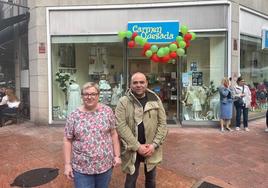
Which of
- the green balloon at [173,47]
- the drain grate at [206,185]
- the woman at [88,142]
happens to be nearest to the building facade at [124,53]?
the green balloon at [173,47]

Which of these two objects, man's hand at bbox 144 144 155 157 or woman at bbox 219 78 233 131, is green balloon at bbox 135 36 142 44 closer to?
woman at bbox 219 78 233 131

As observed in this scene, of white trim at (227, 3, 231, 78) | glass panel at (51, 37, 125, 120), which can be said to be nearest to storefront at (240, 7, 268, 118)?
white trim at (227, 3, 231, 78)

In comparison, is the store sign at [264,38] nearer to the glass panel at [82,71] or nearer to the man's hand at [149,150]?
the glass panel at [82,71]

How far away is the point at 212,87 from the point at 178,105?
1.19m

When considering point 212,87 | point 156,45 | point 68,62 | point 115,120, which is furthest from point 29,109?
point 115,120

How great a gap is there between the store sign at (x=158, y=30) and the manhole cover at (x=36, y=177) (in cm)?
483

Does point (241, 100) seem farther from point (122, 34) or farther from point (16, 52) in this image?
point (16, 52)

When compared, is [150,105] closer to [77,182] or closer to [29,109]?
[77,182]

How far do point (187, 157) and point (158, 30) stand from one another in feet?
13.5

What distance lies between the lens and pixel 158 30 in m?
8.05

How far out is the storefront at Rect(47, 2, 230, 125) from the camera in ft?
26.8

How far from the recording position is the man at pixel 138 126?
299 cm

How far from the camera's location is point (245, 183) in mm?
4180

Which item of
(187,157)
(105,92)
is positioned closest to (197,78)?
(105,92)
